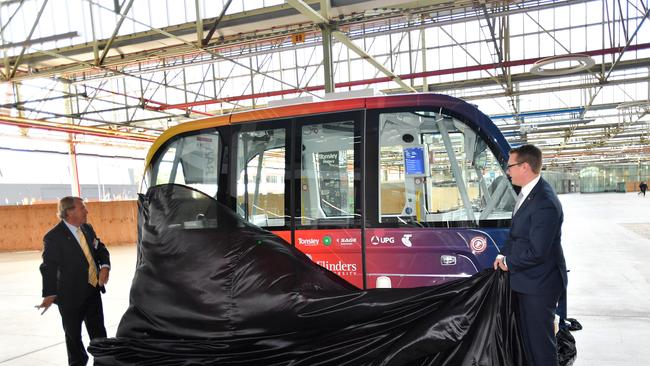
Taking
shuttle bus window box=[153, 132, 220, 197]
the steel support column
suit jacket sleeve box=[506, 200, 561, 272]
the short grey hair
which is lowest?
suit jacket sleeve box=[506, 200, 561, 272]

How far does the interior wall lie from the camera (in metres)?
15.7

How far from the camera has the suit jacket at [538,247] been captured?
2.88 meters

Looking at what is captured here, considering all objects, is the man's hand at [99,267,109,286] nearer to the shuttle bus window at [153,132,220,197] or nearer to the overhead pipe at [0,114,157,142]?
the shuttle bus window at [153,132,220,197]

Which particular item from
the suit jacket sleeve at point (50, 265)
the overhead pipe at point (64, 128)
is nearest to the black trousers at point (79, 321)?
the suit jacket sleeve at point (50, 265)

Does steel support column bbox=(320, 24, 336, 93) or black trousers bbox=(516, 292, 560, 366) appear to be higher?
steel support column bbox=(320, 24, 336, 93)

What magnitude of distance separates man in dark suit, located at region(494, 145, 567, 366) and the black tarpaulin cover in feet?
0.35

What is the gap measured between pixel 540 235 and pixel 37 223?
17391mm

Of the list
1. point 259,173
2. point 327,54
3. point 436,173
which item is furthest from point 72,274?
point 327,54

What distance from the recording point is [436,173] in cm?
430

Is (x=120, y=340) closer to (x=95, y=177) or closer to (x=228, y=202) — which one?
(x=228, y=202)

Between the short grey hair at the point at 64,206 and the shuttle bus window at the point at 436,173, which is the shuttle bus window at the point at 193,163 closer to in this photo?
the short grey hair at the point at 64,206

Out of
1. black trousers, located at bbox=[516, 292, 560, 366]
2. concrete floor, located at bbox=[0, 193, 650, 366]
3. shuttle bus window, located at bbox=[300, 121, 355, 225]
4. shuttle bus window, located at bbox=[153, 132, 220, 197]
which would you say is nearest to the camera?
black trousers, located at bbox=[516, 292, 560, 366]

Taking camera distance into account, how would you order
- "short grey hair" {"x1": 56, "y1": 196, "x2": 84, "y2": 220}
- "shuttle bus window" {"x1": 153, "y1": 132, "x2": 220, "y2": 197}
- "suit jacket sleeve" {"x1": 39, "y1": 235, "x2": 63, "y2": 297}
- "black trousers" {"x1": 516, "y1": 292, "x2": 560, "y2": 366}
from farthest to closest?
"shuttle bus window" {"x1": 153, "y1": 132, "x2": 220, "y2": 197} < "short grey hair" {"x1": 56, "y1": 196, "x2": 84, "y2": 220} < "suit jacket sleeve" {"x1": 39, "y1": 235, "x2": 63, "y2": 297} < "black trousers" {"x1": 516, "y1": 292, "x2": 560, "y2": 366}

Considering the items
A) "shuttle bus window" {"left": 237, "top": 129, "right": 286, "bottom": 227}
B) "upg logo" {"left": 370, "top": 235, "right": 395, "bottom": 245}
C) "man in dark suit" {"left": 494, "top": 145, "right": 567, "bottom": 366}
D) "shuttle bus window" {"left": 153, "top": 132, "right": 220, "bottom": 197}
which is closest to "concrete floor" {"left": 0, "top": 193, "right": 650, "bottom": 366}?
"man in dark suit" {"left": 494, "top": 145, "right": 567, "bottom": 366}
